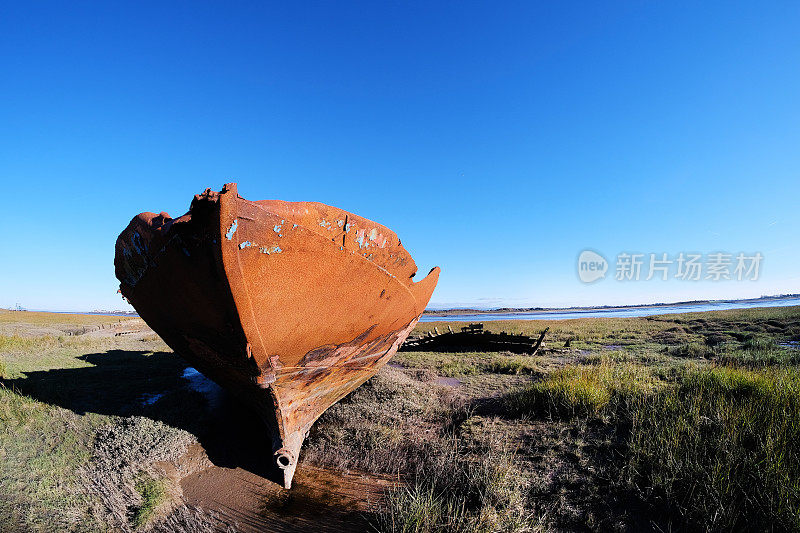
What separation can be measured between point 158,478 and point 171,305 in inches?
78.0

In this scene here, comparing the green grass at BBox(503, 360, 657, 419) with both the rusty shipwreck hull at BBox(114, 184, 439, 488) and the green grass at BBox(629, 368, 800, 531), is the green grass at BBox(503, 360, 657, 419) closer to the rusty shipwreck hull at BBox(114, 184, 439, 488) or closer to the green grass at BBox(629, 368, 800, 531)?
the green grass at BBox(629, 368, 800, 531)

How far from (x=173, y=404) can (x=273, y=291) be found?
14.6 ft

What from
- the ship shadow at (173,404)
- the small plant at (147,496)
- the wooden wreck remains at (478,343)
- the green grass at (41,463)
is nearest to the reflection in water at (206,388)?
the ship shadow at (173,404)

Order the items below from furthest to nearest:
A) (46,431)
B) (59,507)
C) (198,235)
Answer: (46,431) → (59,507) → (198,235)

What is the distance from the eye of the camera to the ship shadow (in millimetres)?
4480

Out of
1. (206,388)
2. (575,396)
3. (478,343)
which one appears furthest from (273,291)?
(478,343)

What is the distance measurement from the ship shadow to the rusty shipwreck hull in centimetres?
92

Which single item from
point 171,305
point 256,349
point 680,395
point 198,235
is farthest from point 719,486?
point 171,305

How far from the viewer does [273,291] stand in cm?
292

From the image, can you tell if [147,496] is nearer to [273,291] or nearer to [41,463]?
→ [41,463]

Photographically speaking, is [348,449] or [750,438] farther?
[348,449]

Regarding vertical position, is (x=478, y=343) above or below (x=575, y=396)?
below

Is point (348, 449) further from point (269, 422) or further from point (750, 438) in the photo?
point (750, 438)

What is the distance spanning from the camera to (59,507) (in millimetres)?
2854
